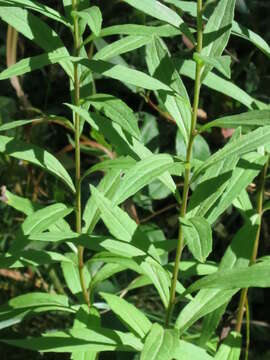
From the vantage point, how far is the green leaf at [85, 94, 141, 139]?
46.2 inches

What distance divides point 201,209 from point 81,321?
396 mm

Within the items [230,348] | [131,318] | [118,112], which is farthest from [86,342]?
[118,112]

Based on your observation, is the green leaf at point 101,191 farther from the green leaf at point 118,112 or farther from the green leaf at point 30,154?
the green leaf at point 118,112

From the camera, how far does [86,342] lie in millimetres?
1358

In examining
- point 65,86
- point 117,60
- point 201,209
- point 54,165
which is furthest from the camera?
point 65,86

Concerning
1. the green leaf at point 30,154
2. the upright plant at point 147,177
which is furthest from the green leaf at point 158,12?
the green leaf at point 30,154

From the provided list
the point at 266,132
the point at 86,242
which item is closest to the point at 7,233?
the point at 86,242

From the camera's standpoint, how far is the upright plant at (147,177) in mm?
1134

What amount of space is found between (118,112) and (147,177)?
0.17 metres

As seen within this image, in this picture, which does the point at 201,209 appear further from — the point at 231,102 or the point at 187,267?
the point at 231,102

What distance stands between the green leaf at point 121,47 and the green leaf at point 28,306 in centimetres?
58

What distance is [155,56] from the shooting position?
3.96ft

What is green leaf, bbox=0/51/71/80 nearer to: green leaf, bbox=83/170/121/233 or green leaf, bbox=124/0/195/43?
green leaf, bbox=124/0/195/43

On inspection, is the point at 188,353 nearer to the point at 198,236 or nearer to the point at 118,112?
the point at 198,236
